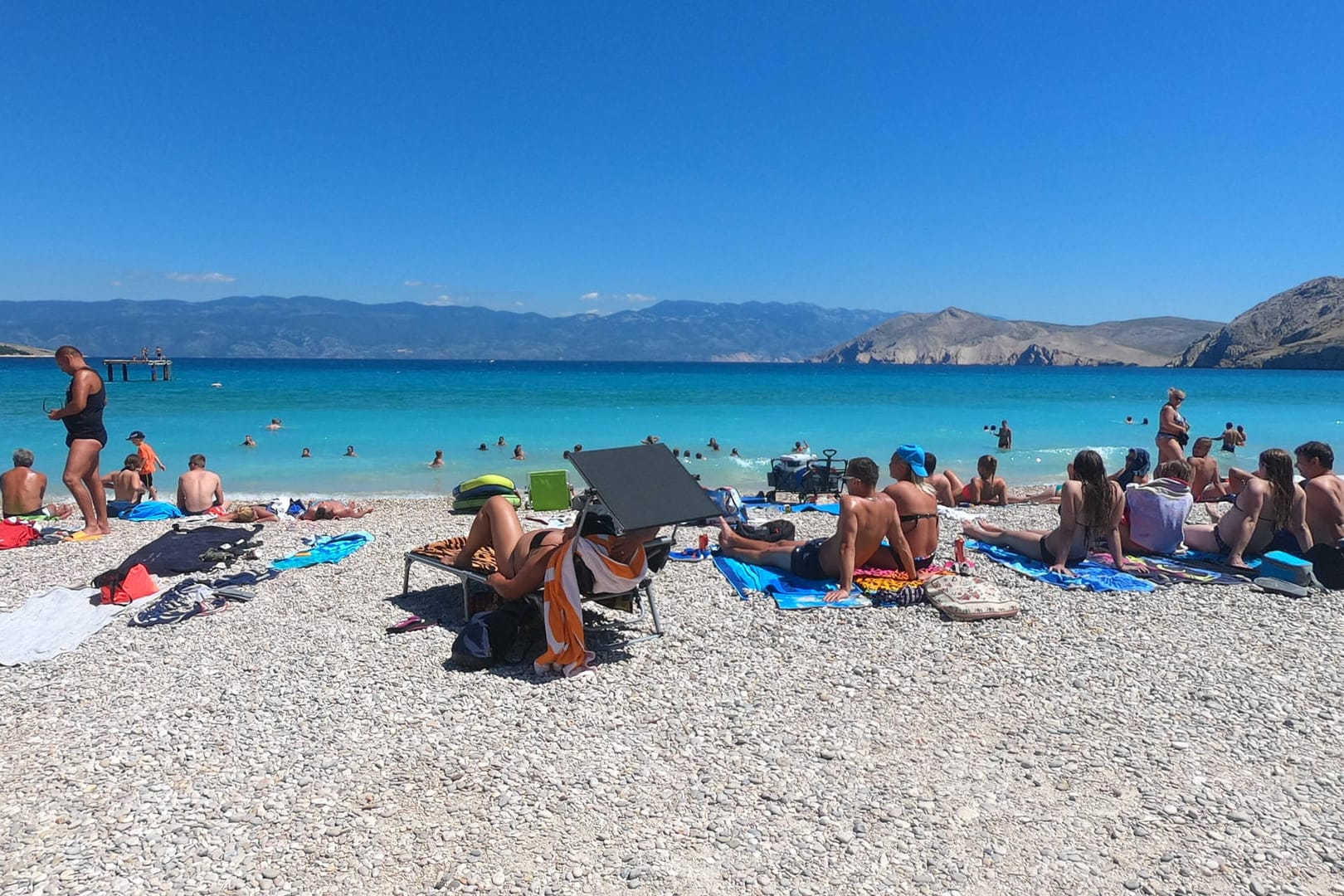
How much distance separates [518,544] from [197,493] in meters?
7.48

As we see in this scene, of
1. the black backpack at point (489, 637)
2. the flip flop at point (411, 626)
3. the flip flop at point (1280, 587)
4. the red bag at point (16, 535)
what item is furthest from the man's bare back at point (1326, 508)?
the red bag at point (16, 535)

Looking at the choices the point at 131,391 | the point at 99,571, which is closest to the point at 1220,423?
the point at 99,571

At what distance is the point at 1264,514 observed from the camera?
679 cm

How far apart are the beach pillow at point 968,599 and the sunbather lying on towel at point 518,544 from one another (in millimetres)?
2222

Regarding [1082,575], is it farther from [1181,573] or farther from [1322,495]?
[1322,495]

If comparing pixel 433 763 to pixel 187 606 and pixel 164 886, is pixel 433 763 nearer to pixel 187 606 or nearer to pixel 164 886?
pixel 164 886

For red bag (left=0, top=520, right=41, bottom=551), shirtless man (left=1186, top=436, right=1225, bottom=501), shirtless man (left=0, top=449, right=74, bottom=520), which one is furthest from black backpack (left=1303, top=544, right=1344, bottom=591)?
shirtless man (left=0, top=449, right=74, bottom=520)

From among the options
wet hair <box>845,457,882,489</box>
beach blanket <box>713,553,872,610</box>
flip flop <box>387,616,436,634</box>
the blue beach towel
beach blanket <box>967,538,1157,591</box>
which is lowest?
the blue beach towel

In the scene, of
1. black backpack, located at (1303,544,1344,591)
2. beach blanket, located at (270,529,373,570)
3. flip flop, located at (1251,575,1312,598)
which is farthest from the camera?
beach blanket, located at (270,529,373,570)

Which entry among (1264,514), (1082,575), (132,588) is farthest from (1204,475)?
(132,588)

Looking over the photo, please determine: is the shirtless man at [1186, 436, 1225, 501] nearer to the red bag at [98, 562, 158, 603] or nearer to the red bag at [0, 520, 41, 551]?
the red bag at [98, 562, 158, 603]

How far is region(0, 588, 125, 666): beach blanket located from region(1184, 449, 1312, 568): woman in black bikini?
29.4 ft

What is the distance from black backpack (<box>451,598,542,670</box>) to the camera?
15.6 feet

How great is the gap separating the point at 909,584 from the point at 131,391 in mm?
53529
